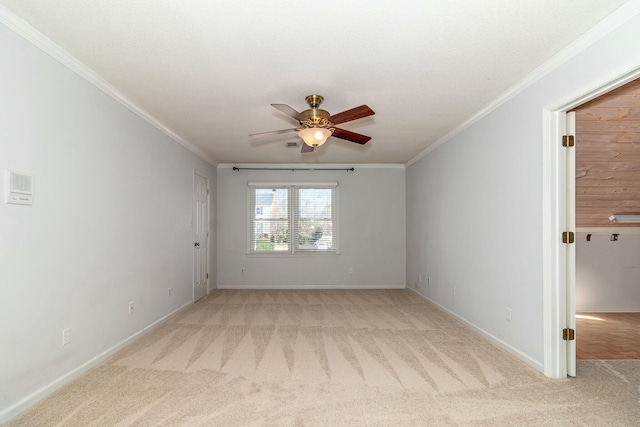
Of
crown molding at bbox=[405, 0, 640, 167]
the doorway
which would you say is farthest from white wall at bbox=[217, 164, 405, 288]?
crown molding at bbox=[405, 0, 640, 167]

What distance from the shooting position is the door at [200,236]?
594 centimetres

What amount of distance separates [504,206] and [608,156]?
1.25m

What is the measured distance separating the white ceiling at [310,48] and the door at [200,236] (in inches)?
80.3

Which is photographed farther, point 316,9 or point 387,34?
point 387,34

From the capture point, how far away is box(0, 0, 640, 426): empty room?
91.3 inches

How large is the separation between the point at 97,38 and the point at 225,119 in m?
1.88

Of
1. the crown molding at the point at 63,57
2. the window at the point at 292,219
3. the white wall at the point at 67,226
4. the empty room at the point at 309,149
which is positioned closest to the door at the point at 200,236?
the empty room at the point at 309,149

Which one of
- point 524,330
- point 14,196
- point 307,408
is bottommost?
point 307,408

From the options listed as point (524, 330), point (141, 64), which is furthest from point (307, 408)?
point (141, 64)

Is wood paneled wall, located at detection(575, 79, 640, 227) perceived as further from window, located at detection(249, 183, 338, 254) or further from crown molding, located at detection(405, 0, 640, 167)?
window, located at detection(249, 183, 338, 254)

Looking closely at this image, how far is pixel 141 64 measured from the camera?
2939 millimetres

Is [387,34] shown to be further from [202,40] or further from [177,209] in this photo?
[177,209]

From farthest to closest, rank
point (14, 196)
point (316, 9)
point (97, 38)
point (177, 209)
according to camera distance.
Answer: point (177, 209) < point (97, 38) < point (14, 196) < point (316, 9)

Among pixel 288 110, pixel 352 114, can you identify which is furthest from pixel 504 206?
pixel 288 110
